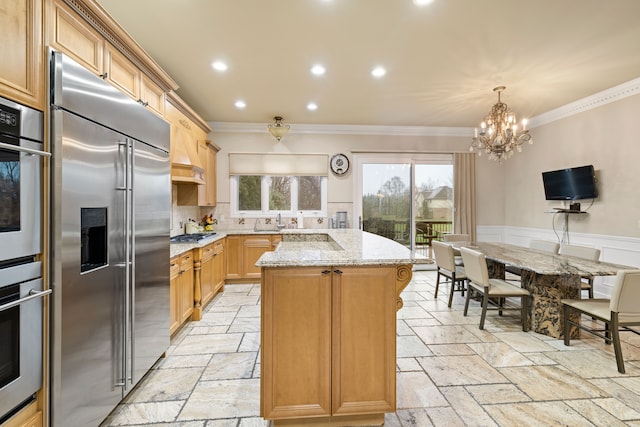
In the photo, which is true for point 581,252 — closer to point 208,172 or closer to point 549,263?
point 549,263

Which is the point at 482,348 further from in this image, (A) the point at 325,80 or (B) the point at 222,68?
(B) the point at 222,68

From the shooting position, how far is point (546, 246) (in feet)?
13.4

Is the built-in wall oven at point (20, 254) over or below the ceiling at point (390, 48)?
below

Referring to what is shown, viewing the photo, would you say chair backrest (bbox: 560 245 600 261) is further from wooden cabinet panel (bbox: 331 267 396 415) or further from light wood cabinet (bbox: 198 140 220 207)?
light wood cabinet (bbox: 198 140 220 207)

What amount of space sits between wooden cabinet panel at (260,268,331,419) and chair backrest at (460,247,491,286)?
2.17m

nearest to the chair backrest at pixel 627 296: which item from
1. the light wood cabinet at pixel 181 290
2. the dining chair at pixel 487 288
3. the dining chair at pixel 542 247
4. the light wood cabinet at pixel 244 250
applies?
the dining chair at pixel 487 288

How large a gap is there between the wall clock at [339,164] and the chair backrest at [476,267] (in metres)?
2.85

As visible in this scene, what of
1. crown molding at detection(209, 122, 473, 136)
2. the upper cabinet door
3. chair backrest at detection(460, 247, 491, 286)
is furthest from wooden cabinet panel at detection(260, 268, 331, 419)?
crown molding at detection(209, 122, 473, 136)

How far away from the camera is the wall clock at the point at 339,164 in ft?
18.6

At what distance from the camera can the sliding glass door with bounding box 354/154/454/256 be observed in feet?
19.2

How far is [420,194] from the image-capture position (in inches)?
234

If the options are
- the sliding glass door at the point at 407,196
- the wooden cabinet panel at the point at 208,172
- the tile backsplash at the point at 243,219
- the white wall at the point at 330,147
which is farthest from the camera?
the sliding glass door at the point at 407,196

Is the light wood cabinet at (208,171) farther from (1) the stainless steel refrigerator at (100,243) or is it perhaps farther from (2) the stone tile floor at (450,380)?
(1) the stainless steel refrigerator at (100,243)

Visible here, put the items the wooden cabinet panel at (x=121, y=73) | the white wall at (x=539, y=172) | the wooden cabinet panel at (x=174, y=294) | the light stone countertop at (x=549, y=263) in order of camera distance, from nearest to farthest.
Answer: the wooden cabinet panel at (x=121, y=73) < the light stone countertop at (x=549, y=263) < the wooden cabinet panel at (x=174, y=294) < the white wall at (x=539, y=172)
